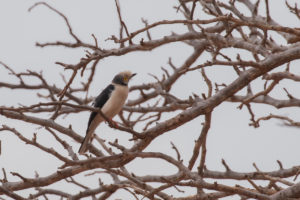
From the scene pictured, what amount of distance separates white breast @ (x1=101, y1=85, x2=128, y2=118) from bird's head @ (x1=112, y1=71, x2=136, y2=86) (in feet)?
1.54

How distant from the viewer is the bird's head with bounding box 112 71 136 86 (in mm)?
8828

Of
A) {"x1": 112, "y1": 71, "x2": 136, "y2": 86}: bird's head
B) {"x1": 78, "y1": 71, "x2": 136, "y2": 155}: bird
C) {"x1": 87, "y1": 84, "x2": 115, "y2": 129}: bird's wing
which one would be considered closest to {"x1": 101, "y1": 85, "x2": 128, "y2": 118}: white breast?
{"x1": 78, "y1": 71, "x2": 136, "y2": 155}: bird

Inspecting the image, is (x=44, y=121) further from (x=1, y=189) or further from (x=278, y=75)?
(x=278, y=75)

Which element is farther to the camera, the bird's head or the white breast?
the bird's head

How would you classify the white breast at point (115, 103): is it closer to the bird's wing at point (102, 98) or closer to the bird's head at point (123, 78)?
the bird's wing at point (102, 98)

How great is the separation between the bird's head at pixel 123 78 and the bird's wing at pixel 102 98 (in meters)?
0.16

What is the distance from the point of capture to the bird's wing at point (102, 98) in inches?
329

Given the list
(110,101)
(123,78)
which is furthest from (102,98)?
(123,78)

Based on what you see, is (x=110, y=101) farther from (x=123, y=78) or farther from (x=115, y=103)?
(x=123, y=78)

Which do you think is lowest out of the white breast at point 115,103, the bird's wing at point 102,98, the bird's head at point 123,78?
the white breast at point 115,103

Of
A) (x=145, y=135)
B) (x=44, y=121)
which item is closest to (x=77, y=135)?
(x=44, y=121)

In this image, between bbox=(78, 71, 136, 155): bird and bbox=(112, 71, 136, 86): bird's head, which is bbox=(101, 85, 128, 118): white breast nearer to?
bbox=(78, 71, 136, 155): bird

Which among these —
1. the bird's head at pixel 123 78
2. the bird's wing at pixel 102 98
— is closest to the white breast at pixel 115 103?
the bird's wing at pixel 102 98

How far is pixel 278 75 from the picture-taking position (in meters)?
5.19
